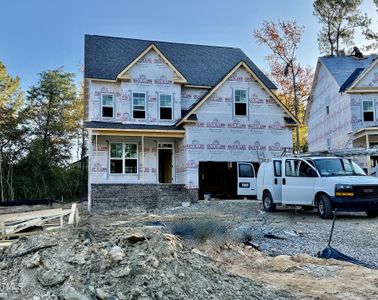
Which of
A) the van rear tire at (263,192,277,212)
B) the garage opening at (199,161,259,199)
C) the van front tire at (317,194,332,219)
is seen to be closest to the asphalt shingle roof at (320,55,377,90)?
the garage opening at (199,161,259,199)

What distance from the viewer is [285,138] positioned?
2319cm

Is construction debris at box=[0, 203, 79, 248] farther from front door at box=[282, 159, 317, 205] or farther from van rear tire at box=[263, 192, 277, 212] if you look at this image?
van rear tire at box=[263, 192, 277, 212]

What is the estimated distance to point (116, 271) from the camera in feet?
17.7

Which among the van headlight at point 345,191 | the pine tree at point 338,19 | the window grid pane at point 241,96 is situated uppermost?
the pine tree at point 338,19

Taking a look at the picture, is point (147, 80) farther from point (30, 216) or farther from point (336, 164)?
point (30, 216)

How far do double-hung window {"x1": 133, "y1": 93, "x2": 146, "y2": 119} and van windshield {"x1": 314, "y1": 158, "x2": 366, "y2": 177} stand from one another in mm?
11387

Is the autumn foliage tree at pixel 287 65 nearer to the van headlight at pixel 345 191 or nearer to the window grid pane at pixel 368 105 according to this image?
the window grid pane at pixel 368 105

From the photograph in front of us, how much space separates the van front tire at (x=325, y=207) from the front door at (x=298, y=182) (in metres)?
0.47

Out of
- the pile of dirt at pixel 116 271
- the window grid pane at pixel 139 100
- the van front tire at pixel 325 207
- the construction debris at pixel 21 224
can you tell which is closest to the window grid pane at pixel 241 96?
the window grid pane at pixel 139 100

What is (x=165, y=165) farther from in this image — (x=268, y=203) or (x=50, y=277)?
(x=50, y=277)

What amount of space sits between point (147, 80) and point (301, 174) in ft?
38.6

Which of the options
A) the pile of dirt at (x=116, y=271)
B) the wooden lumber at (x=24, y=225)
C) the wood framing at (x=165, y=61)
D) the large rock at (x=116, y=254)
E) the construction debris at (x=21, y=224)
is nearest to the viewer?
the pile of dirt at (x=116, y=271)

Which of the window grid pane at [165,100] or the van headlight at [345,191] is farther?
the window grid pane at [165,100]

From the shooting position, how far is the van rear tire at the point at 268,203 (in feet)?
50.7
